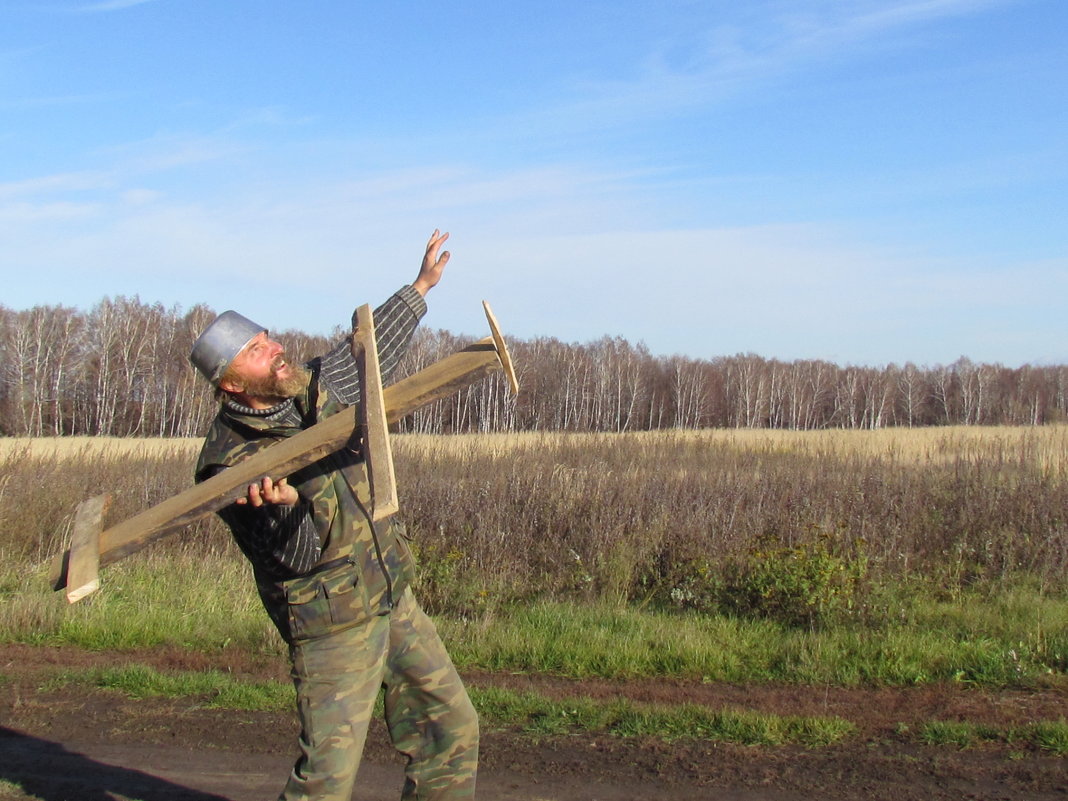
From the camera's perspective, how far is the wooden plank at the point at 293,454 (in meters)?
2.79

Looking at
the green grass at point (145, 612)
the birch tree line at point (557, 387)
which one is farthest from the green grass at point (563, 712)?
the birch tree line at point (557, 387)

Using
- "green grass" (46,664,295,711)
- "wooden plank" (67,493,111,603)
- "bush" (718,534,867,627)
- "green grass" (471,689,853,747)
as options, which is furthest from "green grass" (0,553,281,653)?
"wooden plank" (67,493,111,603)

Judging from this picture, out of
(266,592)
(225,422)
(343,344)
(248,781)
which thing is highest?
(343,344)

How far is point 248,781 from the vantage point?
4.62 metres

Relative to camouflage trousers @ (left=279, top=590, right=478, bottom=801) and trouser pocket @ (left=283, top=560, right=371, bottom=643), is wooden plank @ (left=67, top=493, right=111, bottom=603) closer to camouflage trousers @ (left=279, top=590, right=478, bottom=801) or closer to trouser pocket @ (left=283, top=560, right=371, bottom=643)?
trouser pocket @ (left=283, top=560, right=371, bottom=643)

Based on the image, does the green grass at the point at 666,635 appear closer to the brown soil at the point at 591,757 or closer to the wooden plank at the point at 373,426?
the brown soil at the point at 591,757

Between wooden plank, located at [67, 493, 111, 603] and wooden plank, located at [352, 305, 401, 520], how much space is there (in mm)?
860

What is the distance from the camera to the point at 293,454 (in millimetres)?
2795

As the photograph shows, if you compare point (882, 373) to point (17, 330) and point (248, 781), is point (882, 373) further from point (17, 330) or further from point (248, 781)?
point (248, 781)

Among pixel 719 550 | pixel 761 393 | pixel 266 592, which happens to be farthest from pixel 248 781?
pixel 761 393

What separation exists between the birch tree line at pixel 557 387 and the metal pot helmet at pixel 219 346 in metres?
32.2

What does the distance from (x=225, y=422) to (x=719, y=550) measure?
6.73 metres

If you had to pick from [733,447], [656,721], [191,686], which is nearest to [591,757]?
[656,721]

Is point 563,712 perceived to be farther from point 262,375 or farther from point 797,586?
point 262,375
